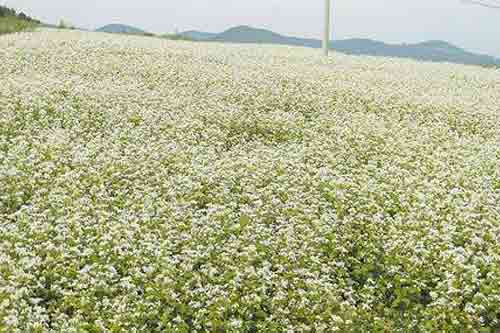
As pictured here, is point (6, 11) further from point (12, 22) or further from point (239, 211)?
point (239, 211)

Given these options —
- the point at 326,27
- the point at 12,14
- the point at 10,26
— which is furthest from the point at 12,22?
the point at 326,27

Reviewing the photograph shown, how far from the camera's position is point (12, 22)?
155ft

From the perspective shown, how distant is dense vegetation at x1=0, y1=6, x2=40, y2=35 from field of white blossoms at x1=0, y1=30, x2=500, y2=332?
21257mm

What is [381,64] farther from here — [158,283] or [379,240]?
[158,283]

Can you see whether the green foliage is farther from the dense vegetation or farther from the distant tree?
the distant tree

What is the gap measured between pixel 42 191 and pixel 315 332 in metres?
6.31

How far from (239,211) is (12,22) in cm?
3943

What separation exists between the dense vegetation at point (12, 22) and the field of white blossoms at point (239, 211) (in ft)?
69.7

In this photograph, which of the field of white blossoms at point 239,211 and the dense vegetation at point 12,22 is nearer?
the field of white blossoms at point 239,211

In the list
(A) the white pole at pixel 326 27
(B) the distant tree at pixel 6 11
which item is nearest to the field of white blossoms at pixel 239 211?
(A) the white pole at pixel 326 27

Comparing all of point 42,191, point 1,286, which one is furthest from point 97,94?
point 1,286

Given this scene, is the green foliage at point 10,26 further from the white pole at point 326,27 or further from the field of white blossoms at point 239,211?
the field of white blossoms at point 239,211

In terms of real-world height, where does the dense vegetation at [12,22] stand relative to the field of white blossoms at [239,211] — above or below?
above

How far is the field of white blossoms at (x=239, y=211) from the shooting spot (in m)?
9.40
